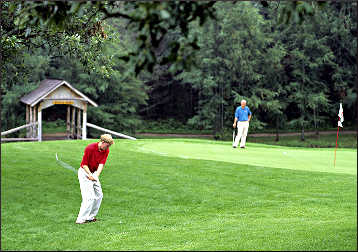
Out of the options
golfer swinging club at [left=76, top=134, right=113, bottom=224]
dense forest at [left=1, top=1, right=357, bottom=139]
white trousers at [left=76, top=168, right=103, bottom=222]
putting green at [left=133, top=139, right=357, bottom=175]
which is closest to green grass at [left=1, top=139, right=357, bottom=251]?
putting green at [left=133, top=139, right=357, bottom=175]

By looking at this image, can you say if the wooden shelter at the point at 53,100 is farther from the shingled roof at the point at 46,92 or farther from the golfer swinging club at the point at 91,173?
the golfer swinging club at the point at 91,173

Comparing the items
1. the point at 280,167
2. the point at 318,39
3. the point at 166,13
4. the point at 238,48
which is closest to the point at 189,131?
the point at 238,48

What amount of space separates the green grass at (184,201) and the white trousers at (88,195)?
25 centimetres

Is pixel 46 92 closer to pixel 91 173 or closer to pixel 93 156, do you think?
pixel 91 173

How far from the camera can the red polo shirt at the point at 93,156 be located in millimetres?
9484

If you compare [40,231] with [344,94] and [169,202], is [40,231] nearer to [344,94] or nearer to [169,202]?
[169,202]

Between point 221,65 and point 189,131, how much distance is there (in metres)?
7.57

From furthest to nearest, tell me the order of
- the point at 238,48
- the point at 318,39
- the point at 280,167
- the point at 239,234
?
the point at 318,39 < the point at 238,48 < the point at 280,167 < the point at 239,234

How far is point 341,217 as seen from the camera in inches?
390

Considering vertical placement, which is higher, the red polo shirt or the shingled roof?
the shingled roof

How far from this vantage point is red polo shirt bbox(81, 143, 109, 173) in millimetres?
9484

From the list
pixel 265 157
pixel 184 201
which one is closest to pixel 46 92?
pixel 265 157

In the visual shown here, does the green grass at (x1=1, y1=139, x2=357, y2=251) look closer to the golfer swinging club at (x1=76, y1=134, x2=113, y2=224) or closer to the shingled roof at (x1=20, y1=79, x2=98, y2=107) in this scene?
the golfer swinging club at (x1=76, y1=134, x2=113, y2=224)

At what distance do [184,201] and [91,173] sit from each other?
323cm
